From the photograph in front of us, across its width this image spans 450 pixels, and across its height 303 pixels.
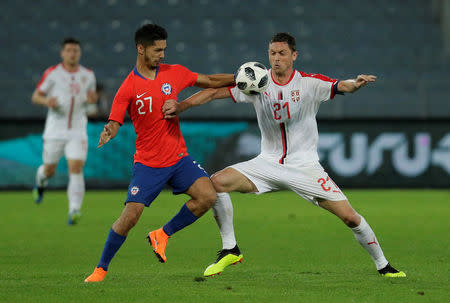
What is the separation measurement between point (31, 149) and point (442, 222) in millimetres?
8360

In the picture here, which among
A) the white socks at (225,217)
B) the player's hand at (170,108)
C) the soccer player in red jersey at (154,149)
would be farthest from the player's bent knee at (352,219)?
the player's hand at (170,108)

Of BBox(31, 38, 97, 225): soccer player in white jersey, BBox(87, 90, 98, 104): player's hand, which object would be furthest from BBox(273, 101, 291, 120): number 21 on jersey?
BBox(31, 38, 97, 225): soccer player in white jersey

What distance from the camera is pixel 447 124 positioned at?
16.4 metres

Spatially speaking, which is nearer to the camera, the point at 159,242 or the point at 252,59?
the point at 159,242

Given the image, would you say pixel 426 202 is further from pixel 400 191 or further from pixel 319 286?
pixel 319 286

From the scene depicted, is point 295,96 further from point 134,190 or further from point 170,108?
point 134,190

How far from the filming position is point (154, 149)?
672 centimetres

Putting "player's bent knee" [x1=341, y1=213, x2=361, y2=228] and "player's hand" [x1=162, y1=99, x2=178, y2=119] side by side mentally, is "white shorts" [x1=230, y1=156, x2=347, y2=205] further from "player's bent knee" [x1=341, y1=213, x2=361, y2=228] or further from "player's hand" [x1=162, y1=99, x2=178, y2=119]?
"player's hand" [x1=162, y1=99, x2=178, y2=119]

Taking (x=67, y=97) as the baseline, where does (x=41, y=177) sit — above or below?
below

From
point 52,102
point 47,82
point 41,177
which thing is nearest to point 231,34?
point 41,177

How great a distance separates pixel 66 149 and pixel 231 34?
1013 cm

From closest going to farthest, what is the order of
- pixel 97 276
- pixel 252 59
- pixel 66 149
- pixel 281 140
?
1. pixel 97 276
2. pixel 281 140
3. pixel 66 149
4. pixel 252 59

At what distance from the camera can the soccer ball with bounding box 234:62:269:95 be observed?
266 inches

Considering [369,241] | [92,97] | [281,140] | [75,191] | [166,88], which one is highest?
[166,88]
